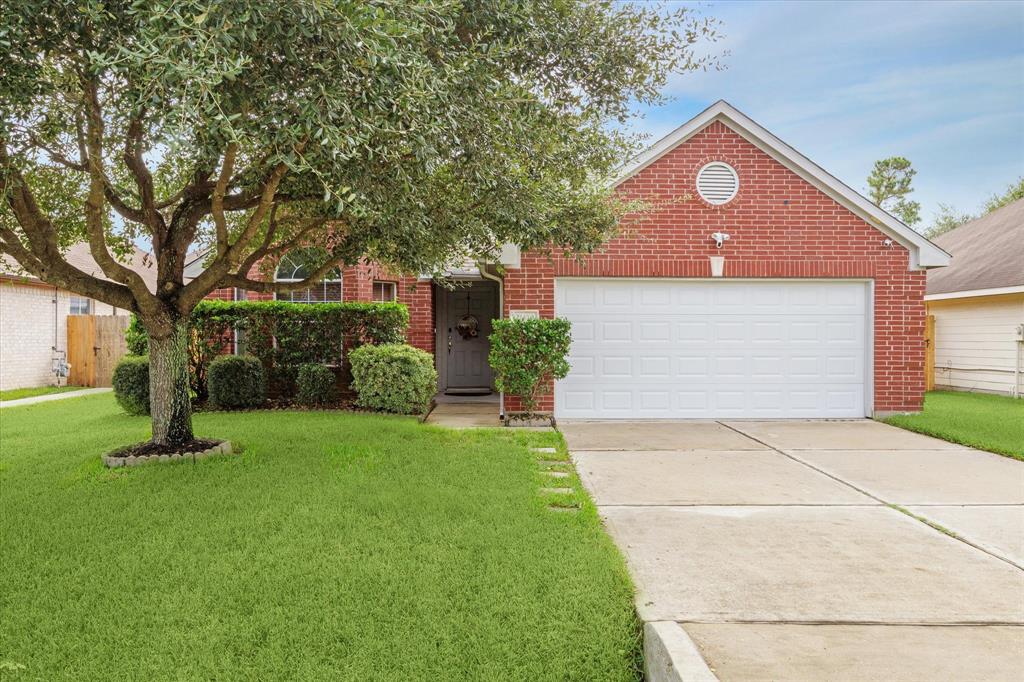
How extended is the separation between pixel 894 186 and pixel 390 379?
3218 cm

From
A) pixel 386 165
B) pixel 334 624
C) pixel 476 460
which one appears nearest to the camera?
pixel 334 624

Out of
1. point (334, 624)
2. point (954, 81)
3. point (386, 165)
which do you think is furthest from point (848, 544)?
point (954, 81)

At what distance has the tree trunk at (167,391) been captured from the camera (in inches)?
272

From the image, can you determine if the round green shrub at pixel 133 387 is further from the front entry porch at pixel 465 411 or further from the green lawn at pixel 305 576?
the front entry porch at pixel 465 411

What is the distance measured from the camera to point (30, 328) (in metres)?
15.2

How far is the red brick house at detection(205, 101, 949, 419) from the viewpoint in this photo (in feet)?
32.8

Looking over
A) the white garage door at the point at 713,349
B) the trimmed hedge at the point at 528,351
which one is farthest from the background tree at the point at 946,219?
the trimmed hedge at the point at 528,351

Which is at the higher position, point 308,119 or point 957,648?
point 308,119

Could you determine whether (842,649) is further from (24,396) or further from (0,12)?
(24,396)

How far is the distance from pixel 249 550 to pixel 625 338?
23.1 ft

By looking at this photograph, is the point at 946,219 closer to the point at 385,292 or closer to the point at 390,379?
the point at 385,292

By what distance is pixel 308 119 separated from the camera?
14.0 ft

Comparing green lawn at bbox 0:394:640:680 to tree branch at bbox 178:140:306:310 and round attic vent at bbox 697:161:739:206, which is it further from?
round attic vent at bbox 697:161:739:206

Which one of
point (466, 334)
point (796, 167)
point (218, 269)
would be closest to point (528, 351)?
point (218, 269)
